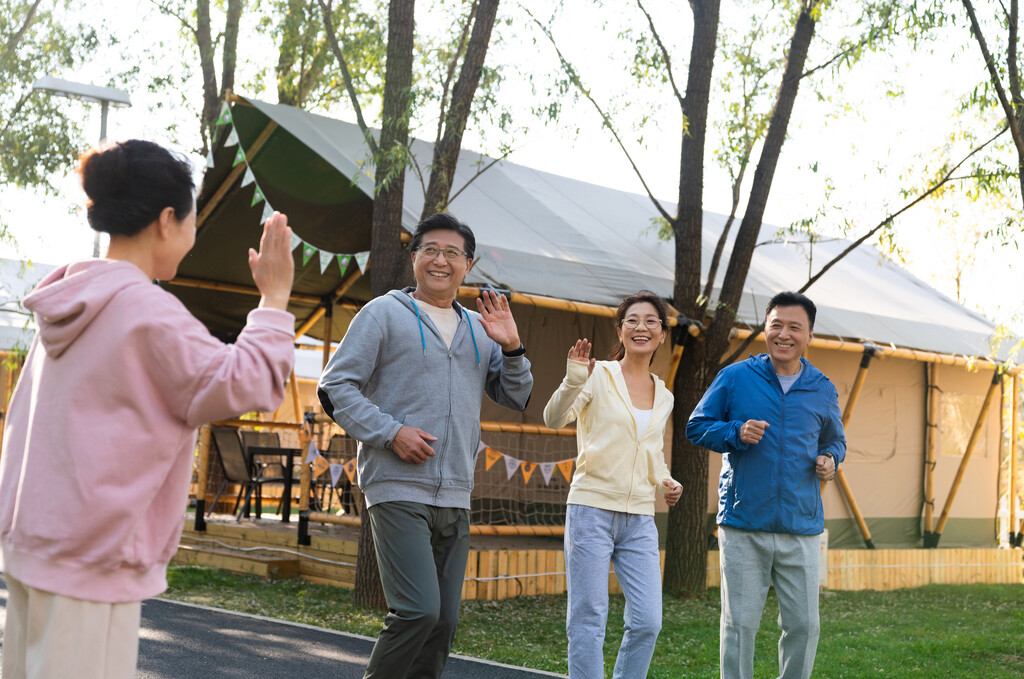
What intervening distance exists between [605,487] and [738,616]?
0.80 metres

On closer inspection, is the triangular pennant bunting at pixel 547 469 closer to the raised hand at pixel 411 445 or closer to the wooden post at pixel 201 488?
the wooden post at pixel 201 488

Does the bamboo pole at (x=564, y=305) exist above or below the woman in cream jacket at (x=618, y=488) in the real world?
above

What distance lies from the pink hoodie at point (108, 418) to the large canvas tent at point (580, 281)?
6.09 metres

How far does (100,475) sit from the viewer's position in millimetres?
2031

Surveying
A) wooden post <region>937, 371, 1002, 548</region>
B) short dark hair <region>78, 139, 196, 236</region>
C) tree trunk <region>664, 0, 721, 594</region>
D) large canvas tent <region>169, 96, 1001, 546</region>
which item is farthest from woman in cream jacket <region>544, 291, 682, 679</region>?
wooden post <region>937, 371, 1002, 548</region>

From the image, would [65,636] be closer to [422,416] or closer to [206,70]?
[422,416]

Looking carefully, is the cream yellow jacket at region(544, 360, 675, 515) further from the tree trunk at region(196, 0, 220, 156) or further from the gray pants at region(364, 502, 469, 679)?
the tree trunk at region(196, 0, 220, 156)

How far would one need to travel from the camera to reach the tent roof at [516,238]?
9.22 m

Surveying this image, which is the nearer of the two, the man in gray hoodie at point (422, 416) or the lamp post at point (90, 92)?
the man in gray hoodie at point (422, 416)

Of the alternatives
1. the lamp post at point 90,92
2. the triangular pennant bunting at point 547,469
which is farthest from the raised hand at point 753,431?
the lamp post at point 90,92

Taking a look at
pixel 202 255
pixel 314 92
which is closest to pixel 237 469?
pixel 202 255

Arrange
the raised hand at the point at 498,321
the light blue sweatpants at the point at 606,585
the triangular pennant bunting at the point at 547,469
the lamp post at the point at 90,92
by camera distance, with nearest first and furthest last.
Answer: the raised hand at the point at 498,321 → the light blue sweatpants at the point at 606,585 → the triangular pennant bunting at the point at 547,469 → the lamp post at the point at 90,92

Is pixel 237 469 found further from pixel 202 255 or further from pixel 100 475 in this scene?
pixel 100 475

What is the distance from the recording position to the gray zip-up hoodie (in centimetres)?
367
